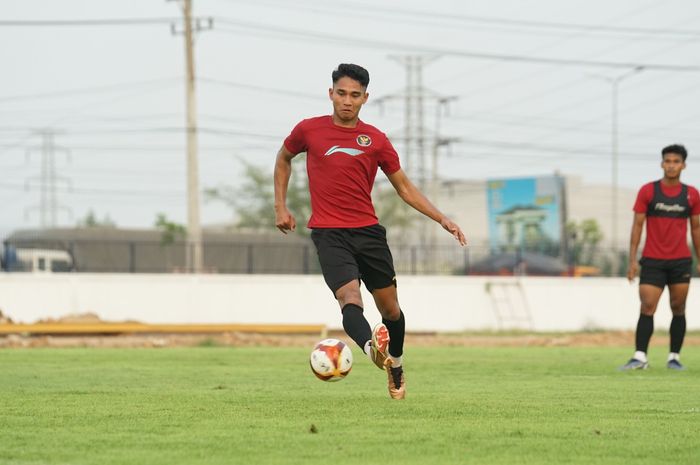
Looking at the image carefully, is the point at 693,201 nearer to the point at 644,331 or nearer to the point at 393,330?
the point at 644,331

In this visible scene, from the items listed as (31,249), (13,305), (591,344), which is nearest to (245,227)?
(31,249)

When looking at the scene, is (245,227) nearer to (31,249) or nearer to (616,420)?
(31,249)

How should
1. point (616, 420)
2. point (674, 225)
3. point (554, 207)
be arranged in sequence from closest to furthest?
point (616, 420), point (674, 225), point (554, 207)

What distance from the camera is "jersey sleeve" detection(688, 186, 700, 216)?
45.9 feet

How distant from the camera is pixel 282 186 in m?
9.66

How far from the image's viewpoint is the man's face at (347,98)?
9289mm

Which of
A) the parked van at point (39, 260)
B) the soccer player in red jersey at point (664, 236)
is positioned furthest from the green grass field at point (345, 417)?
the parked van at point (39, 260)

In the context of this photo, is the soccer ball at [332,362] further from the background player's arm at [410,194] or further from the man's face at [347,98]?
the man's face at [347,98]

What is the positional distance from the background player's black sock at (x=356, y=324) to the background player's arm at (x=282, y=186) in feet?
2.52

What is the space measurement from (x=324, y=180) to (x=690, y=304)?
29560 mm

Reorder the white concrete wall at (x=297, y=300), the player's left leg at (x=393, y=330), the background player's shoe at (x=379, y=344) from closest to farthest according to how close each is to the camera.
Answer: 1. the background player's shoe at (x=379, y=344)
2. the player's left leg at (x=393, y=330)
3. the white concrete wall at (x=297, y=300)

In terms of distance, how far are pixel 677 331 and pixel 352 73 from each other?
6.75m

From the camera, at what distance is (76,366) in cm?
1496

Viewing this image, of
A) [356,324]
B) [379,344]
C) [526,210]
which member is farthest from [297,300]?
[526,210]
